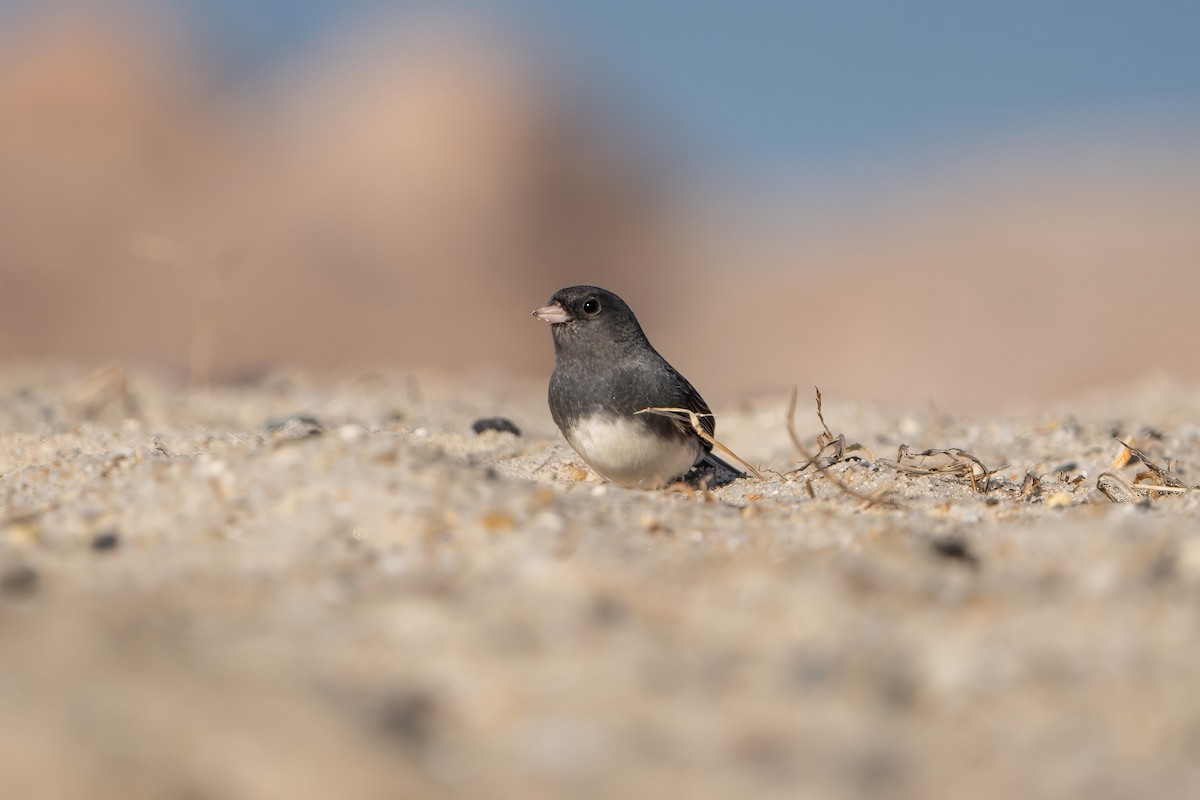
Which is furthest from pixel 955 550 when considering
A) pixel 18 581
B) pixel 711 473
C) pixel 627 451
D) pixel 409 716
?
pixel 18 581

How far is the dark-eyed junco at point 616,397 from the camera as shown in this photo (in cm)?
354

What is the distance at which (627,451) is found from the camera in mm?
3520

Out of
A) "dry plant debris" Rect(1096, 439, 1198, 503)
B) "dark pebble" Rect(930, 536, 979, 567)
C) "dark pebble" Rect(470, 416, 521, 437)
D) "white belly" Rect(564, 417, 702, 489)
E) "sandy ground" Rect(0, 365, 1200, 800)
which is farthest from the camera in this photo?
"dark pebble" Rect(470, 416, 521, 437)

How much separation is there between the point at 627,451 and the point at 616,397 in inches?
7.1

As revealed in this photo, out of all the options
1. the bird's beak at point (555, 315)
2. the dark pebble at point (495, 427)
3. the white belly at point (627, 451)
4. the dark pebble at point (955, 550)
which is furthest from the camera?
the dark pebble at point (495, 427)

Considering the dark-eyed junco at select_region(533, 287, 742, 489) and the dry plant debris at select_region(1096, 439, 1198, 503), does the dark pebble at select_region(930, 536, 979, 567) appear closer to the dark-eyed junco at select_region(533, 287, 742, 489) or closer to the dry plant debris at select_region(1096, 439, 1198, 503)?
the dry plant debris at select_region(1096, 439, 1198, 503)

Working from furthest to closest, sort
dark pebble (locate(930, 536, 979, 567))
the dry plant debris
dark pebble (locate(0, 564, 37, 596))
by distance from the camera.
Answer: the dry plant debris < dark pebble (locate(930, 536, 979, 567)) < dark pebble (locate(0, 564, 37, 596))

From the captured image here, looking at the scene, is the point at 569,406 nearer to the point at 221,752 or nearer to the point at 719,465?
the point at 719,465

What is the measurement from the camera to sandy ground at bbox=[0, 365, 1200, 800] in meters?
1.48

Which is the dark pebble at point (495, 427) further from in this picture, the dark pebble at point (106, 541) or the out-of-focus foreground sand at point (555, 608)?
the dark pebble at point (106, 541)

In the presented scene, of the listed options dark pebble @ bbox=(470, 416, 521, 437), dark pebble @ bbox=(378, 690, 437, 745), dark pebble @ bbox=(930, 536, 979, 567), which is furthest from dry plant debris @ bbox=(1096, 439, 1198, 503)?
dark pebble @ bbox=(378, 690, 437, 745)

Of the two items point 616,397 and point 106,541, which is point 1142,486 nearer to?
point 616,397

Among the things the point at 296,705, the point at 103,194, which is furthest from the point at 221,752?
the point at 103,194

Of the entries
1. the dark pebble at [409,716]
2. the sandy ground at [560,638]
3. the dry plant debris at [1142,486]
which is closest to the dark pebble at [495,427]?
the sandy ground at [560,638]
